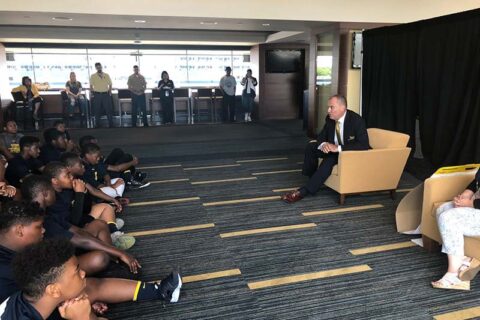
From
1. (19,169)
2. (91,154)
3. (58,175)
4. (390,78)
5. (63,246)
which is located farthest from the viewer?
(390,78)

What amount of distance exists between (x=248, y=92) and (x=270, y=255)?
9416 millimetres

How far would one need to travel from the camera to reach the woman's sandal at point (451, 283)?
2643 millimetres

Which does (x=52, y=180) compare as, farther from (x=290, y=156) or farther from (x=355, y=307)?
(x=290, y=156)

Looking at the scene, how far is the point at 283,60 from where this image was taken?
40.5 ft

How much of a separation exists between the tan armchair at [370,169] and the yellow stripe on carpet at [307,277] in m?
1.38

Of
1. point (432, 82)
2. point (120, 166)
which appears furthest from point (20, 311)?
point (432, 82)

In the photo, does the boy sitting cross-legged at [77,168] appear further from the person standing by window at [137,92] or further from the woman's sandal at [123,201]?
the person standing by window at [137,92]

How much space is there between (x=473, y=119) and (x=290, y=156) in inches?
113

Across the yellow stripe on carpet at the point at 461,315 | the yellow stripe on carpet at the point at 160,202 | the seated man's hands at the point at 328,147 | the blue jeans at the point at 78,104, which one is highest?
the blue jeans at the point at 78,104

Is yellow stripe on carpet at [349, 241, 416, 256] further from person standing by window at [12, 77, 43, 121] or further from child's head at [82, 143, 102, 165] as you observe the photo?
person standing by window at [12, 77, 43, 121]

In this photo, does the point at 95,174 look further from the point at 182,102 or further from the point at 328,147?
the point at 182,102

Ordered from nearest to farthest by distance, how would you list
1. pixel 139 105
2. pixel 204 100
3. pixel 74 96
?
pixel 139 105, pixel 74 96, pixel 204 100

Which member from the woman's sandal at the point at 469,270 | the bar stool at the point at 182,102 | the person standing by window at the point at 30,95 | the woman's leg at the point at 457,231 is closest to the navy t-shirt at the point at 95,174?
the woman's leg at the point at 457,231

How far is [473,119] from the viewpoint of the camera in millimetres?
4637
